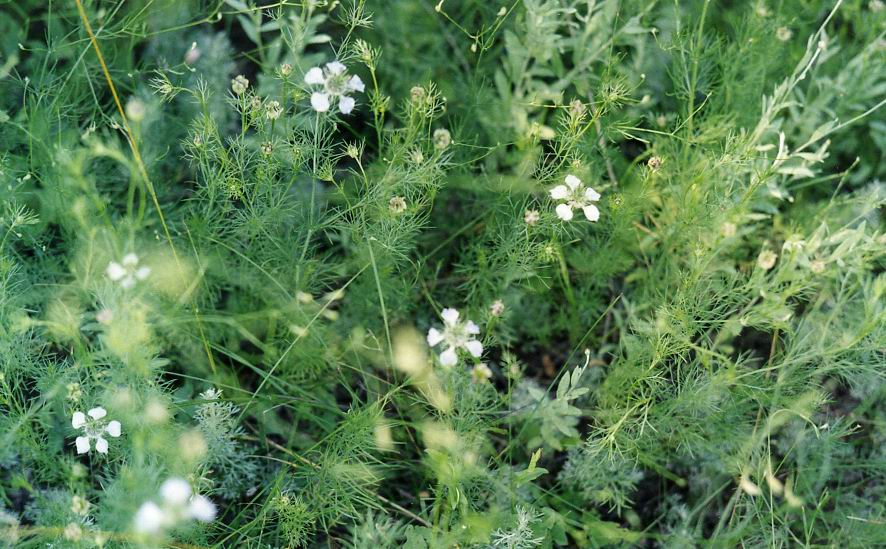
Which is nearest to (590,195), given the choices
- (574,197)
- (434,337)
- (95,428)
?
(574,197)

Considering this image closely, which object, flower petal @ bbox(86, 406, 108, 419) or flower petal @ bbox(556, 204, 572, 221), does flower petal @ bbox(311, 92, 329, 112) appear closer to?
flower petal @ bbox(556, 204, 572, 221)

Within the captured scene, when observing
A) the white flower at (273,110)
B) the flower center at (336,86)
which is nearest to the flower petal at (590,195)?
the flower center at (336,86)

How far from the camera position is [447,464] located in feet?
6.50

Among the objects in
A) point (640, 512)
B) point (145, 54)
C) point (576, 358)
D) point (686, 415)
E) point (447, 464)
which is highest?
point (145, 54)

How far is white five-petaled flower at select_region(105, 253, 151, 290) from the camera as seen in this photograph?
1757 mm

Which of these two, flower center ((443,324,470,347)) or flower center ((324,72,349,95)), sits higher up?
flower center ((324,72,349,95))

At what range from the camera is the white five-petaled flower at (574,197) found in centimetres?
213

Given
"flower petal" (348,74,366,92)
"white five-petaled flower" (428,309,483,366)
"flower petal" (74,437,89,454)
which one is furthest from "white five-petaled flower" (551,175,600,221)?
"flower petal" (74,437,89,454)

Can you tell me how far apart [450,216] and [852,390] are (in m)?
1.43

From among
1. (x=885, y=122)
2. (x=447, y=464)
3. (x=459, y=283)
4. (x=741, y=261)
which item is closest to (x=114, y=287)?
(x=447, y=464)

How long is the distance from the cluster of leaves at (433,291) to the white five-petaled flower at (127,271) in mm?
13

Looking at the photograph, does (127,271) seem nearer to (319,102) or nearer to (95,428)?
(95,428)

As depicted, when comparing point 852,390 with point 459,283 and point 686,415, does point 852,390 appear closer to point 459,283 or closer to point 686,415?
point 686,415

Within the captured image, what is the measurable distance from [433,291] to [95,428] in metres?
1.13
